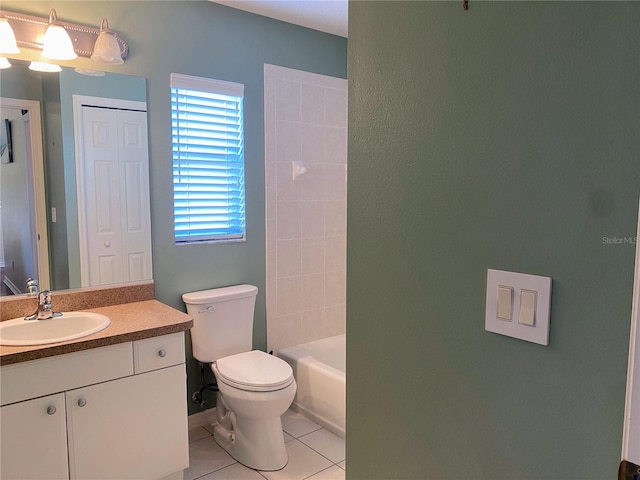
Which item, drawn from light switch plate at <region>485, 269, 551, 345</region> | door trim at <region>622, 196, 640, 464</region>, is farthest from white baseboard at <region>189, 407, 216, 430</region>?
door trim at <region>622, 196, 640, 464</region>

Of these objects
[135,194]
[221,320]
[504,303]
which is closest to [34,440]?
[221,320]

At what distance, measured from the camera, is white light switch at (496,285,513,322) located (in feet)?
Answer: 2.90

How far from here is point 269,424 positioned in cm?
245

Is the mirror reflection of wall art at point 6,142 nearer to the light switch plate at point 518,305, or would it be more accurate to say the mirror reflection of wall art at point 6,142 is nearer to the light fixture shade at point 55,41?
the light fixture shade at point 55,41

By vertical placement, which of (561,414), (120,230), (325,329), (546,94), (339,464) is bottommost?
(339,464)

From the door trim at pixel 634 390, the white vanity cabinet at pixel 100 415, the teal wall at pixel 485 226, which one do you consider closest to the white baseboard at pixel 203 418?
the white vanity cabinet at pixel 100 415

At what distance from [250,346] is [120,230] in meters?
1.00

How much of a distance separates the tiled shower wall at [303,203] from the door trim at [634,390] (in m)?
2.41

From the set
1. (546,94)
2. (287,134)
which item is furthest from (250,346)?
(546,94)

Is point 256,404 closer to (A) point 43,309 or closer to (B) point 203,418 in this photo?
(B) point 203,418

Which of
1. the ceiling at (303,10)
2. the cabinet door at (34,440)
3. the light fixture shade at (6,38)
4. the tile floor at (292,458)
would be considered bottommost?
the tile floor at (292,458)

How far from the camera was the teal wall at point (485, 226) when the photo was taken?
0.75m

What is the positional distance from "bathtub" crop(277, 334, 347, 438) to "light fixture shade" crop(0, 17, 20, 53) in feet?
7.01

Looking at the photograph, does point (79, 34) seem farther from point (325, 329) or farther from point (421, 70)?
point (325, 329)
